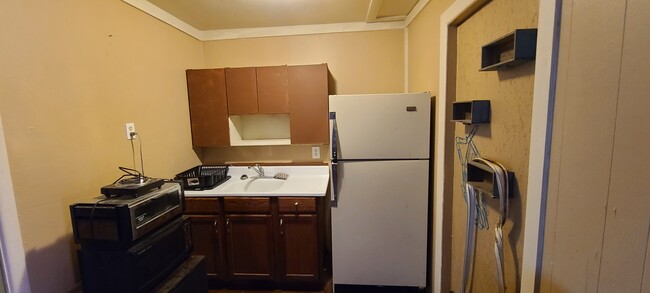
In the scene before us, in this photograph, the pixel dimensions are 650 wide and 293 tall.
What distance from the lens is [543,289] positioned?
2.45 feet

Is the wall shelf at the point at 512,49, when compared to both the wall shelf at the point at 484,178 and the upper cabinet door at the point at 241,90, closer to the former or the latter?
the wall shelf at the point at 484,178

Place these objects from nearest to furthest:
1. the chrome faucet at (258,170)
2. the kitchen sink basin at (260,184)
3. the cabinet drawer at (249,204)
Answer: the cabinet drawer at (249,204)
the kitchen sink basin at (260,184)
the chrome faucet at (258,170)

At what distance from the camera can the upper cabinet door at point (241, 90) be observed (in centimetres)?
223

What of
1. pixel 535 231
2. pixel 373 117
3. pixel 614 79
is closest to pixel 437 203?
pixel 373 117

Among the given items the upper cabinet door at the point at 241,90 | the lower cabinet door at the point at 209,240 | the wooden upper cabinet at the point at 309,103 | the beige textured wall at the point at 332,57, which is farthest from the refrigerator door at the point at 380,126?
the lower cabinet door at the point at 209,240

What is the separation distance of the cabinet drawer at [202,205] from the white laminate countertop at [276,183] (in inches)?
1.7

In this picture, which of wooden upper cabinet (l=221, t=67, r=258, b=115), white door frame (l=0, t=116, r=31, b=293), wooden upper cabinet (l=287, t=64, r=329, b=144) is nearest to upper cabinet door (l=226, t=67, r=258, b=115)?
wooden upper cabinet (l=221, t=67, r=258, b=115)

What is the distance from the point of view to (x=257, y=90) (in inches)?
88.3

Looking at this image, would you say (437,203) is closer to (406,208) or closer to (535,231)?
(406,208)

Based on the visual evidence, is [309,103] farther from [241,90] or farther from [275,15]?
[275,15]

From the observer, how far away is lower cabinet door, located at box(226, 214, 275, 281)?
2.05m

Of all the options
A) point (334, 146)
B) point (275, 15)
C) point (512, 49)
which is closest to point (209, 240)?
point (334, 146)

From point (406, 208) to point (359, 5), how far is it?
1618 mm

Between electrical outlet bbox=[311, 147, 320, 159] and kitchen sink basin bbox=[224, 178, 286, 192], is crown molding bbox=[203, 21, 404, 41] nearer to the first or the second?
electrical outlet bbox=[311, 147, 320, 159]
